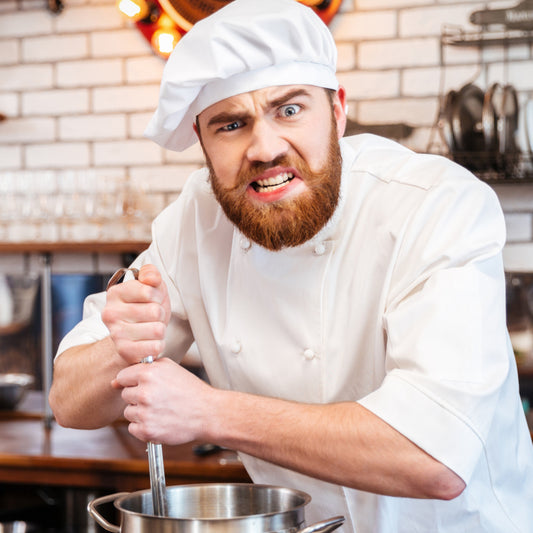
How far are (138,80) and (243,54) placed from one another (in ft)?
6.93

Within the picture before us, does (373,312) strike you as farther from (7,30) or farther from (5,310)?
(7,30)

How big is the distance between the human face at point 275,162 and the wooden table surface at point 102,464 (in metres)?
1.14

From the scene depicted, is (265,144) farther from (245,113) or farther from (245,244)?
(245,244)

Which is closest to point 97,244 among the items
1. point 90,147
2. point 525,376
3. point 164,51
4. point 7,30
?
point 90,147

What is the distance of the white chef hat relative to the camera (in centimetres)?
136

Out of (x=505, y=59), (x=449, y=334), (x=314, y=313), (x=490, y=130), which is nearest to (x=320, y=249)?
(x=314, y=313)

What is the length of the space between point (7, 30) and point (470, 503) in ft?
9.81

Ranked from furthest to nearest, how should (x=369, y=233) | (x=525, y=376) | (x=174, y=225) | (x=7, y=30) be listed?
(x=7, y=30)
(x=525, y=376)
(x=174, y=225)
(x=369, y=233)

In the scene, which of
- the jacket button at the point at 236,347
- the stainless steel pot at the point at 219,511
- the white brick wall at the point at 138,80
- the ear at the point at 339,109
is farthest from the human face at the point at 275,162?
the white brick wall at the point at 138,80

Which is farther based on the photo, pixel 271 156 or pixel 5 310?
pixel 5 310

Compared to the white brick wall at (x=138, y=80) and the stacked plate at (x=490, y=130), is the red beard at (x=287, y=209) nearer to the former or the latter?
the stacked plate at (x=490, y=130)

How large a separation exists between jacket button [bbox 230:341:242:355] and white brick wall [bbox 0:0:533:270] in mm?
1720

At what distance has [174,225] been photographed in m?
1.79

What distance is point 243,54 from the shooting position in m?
1.36
